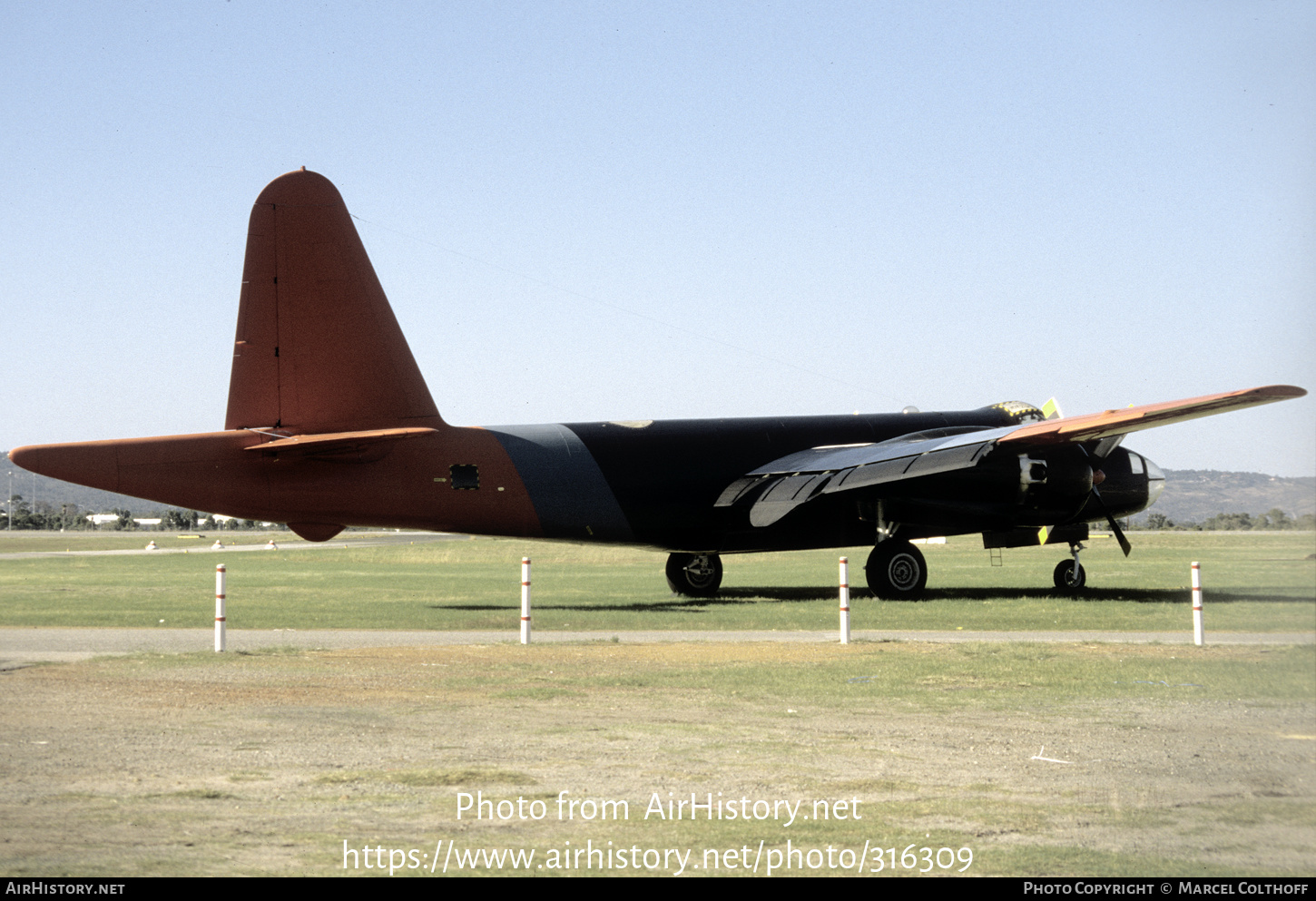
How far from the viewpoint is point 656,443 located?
2434cm

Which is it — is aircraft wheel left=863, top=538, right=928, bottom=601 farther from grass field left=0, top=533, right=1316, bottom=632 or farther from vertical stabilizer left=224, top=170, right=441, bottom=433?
vertical stabilizer left=224, top=170, right=441, bottom=433

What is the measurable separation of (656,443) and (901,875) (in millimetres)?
18762

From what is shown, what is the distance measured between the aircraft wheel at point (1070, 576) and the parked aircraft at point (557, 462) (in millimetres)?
50

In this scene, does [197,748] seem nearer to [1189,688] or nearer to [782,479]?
[1189,688]

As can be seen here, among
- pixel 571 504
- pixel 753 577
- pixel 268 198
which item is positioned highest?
pixel 268 198

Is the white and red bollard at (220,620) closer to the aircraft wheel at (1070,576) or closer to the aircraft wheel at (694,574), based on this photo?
the aircraft wheel at (694,574)

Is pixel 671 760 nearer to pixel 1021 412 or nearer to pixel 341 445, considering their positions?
pixel 341 445

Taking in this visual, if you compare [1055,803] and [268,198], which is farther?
[268,198]

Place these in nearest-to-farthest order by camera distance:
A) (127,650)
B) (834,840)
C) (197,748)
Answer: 1. (834,840)
2. (197,748)
3. (127,650)

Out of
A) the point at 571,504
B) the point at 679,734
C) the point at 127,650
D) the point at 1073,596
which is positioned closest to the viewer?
the point at 679,734

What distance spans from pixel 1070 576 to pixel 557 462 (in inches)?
478

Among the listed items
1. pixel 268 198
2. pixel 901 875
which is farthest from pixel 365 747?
pixel 268 198

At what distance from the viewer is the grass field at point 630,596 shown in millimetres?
19016

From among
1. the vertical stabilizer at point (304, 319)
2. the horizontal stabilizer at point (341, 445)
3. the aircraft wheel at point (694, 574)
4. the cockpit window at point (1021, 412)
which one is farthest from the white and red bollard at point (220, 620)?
the cockpit window at point (1021, 412)
